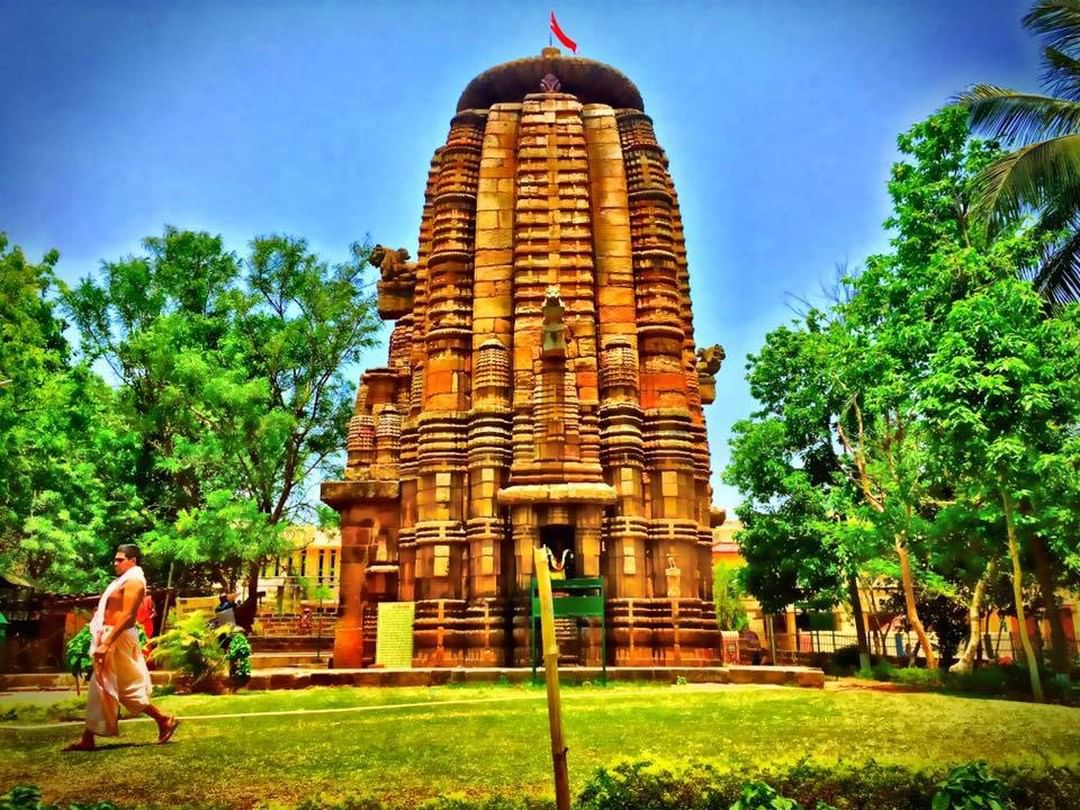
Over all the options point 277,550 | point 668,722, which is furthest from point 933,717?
point 277,550

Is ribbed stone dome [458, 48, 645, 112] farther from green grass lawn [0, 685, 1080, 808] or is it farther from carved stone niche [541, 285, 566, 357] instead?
green grass lawn [0, 685, 1080, 808]

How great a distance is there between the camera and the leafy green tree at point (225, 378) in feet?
91.1

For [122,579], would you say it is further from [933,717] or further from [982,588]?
[982,588]

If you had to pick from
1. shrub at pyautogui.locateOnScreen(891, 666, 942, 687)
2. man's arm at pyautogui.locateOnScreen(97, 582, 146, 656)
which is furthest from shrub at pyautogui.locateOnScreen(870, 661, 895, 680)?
man's arm at pyautogui.locateOnScreen(97, 582, 146, 656)

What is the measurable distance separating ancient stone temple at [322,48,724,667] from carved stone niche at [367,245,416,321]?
1.12 metres

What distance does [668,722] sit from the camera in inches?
357

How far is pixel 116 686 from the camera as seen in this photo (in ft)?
25.1

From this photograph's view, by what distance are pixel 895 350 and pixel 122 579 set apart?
13667 millimetres

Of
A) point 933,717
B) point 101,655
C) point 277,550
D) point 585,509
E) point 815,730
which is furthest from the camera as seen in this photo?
point 277,550

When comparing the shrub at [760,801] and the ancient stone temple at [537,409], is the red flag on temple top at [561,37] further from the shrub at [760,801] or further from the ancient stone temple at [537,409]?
the shrub at [760,801]

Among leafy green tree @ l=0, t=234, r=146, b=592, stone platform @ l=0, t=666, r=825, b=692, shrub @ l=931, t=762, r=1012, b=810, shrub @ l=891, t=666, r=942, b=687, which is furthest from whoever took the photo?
shrub @ l=891, t=666, r=942, b=687

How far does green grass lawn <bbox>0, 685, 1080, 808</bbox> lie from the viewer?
6457 millimetres

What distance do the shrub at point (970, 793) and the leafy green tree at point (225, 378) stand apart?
78.9 feet

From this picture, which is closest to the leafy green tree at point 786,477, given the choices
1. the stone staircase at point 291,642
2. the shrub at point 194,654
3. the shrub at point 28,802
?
the stone staircase at point 291,642
